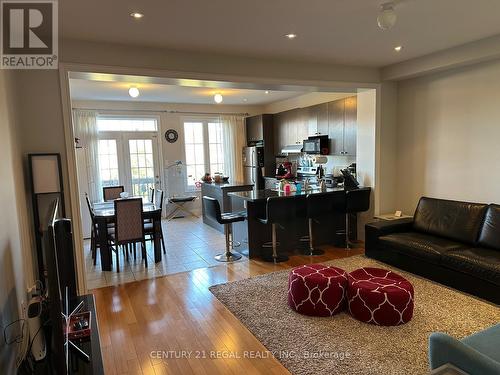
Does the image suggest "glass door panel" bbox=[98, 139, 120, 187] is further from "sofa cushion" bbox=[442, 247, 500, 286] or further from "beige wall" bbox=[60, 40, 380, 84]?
"sofa cushion" bbox=[442, 247, 500, 286]

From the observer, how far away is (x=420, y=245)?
12.6 feet

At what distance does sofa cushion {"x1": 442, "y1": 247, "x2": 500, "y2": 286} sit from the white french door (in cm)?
630

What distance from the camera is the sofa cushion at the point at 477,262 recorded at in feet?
10.3

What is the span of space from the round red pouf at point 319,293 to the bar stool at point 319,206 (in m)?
1.68

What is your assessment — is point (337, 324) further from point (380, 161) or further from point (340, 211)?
point (380, 161)

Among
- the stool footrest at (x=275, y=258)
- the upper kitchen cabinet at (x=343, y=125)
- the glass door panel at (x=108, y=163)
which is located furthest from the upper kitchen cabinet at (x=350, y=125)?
the glass door panel at (x=108, y=163)

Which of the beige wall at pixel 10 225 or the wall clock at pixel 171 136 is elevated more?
the wall clock at pixel 171 136

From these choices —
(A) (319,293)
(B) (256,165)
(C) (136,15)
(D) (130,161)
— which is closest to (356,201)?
(A) (319,293)

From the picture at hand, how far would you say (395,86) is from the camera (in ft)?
17.0

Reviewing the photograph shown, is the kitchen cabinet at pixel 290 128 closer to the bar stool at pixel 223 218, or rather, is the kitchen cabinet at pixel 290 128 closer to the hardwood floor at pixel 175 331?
the bar stool at pixel 223 218

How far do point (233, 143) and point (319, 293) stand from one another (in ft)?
19.6

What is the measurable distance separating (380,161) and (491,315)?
8.81ft

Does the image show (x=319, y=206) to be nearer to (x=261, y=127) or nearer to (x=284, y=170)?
(x=284, y=170)

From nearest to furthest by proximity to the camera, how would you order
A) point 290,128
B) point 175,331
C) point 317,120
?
point 175,331, point 317,120, point 290,128
